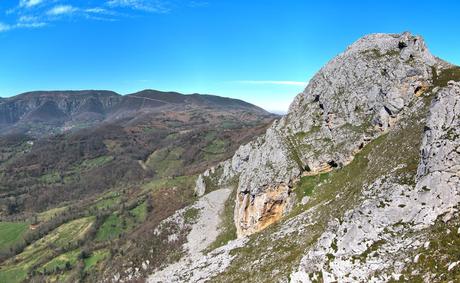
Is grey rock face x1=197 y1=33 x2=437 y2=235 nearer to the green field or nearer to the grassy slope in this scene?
the grassy slope

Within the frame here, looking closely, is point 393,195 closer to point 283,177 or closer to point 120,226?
point 283,177

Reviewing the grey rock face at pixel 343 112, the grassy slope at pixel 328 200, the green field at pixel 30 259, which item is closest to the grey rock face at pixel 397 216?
the grassy slope at pixel 328 200

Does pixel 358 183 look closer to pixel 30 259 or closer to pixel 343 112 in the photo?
pixel 343 112

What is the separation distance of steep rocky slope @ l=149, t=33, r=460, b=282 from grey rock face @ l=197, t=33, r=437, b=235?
272mm

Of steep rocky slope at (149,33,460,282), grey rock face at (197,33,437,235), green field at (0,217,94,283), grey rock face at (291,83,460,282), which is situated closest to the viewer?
grey rock face at (291,83,460,282)

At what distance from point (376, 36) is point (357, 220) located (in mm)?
69815

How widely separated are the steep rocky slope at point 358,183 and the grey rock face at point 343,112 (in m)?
0.27

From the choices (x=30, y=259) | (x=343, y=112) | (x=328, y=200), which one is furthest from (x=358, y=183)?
(x=30, y=259)

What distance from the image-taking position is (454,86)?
41156 mm

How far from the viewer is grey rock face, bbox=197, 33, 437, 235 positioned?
243ft

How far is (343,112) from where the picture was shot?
82.6 m

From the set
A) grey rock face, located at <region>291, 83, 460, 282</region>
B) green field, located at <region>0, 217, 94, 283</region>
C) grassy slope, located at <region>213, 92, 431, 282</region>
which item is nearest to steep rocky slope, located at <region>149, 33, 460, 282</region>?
grey rock face, located at <region>291, 83, 460, 282</region>

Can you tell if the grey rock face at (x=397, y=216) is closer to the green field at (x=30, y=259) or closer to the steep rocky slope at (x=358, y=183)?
the steep rocky slope at (x=358, y=183)

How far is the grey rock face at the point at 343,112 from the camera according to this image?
7400 cm
